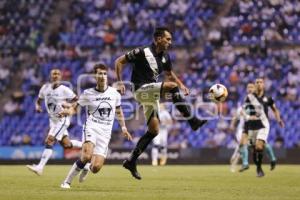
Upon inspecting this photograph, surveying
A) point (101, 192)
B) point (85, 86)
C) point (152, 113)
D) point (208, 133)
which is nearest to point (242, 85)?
point (208, 133)

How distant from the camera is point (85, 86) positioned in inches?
1252

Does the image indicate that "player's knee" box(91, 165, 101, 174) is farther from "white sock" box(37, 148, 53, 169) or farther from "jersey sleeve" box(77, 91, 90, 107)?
"white sock" box(37, 148, 53, 169)

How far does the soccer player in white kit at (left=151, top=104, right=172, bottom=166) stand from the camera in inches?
1048

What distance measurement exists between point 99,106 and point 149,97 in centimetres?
96

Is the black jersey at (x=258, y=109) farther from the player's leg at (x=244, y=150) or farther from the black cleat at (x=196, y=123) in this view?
the black cleat at (x=196, y=123)

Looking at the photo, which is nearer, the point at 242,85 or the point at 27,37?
the point at 242,85

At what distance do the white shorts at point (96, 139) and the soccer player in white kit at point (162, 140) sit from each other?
518 inches

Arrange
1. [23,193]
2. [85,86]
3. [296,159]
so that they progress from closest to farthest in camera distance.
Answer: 1. [23,193]
2. [296,159]
3. [85,86]

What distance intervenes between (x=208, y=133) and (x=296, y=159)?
4054 mm

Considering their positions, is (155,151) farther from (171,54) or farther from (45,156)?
(45,156)

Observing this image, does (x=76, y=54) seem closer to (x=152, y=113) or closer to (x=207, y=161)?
(x=207, y=161)

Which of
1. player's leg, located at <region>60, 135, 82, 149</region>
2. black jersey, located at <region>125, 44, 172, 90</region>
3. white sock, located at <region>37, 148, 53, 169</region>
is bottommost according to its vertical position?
white sock, located at <region>37, 148, 53, 169</region>

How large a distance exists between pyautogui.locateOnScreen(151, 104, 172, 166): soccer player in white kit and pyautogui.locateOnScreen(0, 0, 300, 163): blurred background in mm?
1507

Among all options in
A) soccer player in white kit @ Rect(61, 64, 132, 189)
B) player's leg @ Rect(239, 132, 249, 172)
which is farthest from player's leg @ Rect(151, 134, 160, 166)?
soccer player in white kit @ Rect(61, 64, 132, 189)
